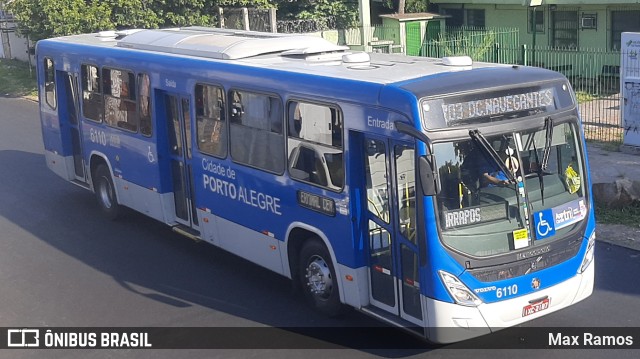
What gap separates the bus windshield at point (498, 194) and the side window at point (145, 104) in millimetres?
5692

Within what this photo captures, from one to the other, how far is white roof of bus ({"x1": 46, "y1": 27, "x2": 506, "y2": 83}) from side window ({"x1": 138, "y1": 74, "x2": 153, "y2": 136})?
511mm

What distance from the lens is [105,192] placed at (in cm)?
1403

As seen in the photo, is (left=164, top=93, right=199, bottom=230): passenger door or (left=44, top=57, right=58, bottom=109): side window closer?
(left=164, top=93, right=199, bottom=230): passenger door

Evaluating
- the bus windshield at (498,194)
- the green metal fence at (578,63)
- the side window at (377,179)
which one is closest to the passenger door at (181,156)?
the side window at (377,179)

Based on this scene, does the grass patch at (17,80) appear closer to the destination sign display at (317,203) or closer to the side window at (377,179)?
the destination sign display at (317,203)

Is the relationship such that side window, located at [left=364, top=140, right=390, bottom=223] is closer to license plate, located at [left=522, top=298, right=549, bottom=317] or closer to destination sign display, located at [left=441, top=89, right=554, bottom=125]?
destination sign display, located at [left=441, top=89, right=554, bottom=125]

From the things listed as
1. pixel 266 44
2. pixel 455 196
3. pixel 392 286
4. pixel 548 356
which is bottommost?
pixel 548 356

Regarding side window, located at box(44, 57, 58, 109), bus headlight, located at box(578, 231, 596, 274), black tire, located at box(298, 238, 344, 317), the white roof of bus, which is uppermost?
the white roof of bus

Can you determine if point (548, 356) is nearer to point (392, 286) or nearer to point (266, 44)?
point (392, 286)

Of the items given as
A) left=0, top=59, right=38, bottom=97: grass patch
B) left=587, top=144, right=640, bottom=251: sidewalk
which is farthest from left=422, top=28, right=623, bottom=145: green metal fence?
left=0, top=59, right=38, bottom=97: grass patch

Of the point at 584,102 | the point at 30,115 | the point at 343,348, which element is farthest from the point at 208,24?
the point at 343,348

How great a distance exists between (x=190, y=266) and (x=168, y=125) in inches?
77.9

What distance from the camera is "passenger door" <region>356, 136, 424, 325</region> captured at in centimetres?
796

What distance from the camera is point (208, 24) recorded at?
1073 inches
